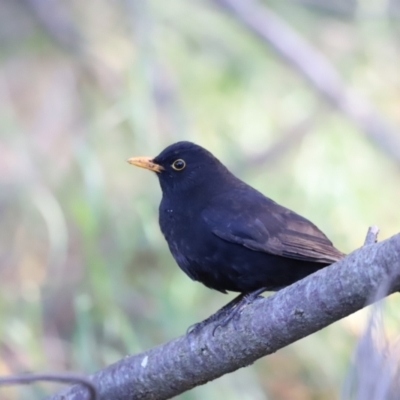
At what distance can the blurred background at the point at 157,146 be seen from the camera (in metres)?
5.31

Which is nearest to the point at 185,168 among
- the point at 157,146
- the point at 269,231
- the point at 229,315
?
the point at 269,231

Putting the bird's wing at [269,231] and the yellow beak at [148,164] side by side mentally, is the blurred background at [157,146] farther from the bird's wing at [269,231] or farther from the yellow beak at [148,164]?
the bird's wing at [269,231]

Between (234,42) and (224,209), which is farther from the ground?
(234,42)

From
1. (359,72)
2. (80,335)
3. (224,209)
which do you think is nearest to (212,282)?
(224,209)

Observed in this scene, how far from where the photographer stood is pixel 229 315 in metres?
3.18

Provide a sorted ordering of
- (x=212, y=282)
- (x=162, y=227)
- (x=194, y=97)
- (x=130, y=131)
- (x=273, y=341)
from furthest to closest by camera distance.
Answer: (x=194, y=97) < (x=130, y=131) < (x=162, y=227) < (x=212, y=282) < (x=273, y=341)

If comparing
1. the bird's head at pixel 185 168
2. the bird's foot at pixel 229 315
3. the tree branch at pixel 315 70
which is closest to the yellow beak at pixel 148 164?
the bird's head at pixel 185 168

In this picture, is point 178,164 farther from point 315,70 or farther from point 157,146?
point 315,70

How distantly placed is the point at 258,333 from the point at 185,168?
1578mm

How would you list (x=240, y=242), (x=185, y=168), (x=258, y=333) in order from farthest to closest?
(x=185, y=168) → (x=240, y=242) → (x=258, y=333)

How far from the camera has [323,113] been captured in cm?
730

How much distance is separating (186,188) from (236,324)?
1301mm

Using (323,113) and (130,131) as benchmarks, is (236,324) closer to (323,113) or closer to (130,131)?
(130,131)

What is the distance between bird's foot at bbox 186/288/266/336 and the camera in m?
3.07
